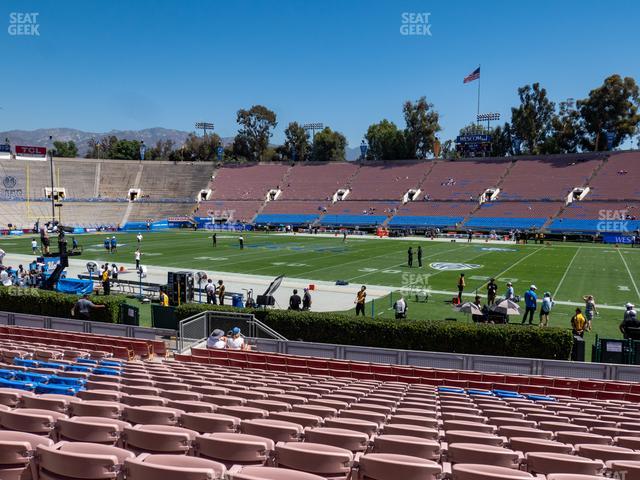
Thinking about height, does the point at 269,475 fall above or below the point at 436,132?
below

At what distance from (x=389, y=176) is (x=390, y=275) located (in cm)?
5628

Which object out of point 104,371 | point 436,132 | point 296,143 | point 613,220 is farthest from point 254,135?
point 104,371

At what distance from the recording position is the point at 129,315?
62.2 ft

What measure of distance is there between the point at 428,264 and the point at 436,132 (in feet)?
236

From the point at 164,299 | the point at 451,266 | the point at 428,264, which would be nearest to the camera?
the point at 164,299

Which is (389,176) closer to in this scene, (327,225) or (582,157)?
(327,225)

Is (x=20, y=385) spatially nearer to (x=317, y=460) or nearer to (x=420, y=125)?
(x=317, y=460)

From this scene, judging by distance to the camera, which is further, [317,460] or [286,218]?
[286,218]

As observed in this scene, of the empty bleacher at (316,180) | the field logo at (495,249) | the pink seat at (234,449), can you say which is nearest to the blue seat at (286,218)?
the empty bleacher at (316,180)

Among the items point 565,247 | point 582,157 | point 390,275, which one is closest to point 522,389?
point 390,275

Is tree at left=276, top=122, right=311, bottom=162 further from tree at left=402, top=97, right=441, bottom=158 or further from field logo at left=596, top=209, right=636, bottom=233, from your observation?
field logo at left=596, top=209, right=636, bottom=233

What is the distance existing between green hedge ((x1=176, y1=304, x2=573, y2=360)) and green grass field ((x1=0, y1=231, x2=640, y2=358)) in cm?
502

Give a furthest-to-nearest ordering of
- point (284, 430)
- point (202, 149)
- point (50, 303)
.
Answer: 1. point (202, 149)
2. point (50, 303)
3. point (284, 430)

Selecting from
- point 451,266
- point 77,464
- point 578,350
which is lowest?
point 578,350
